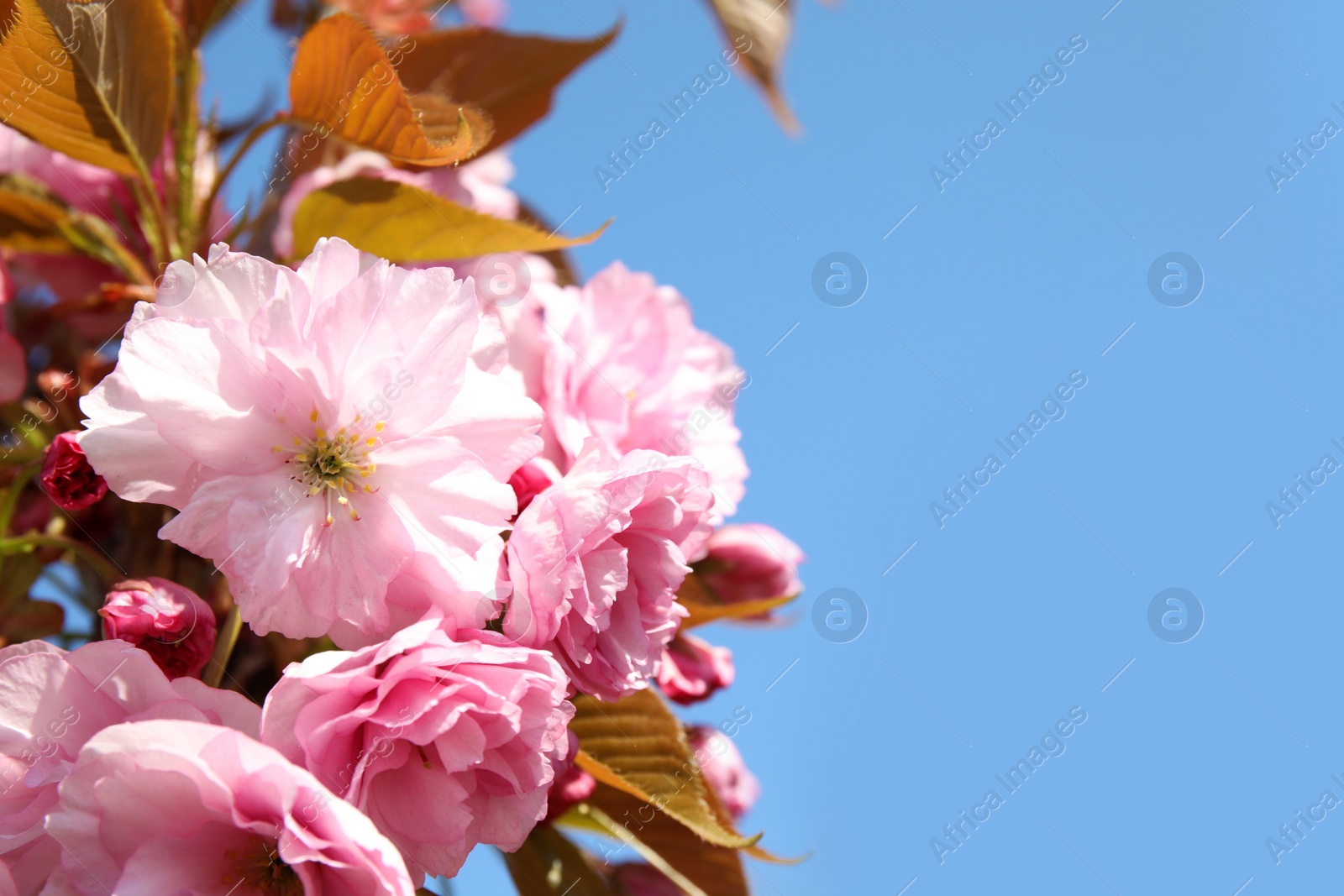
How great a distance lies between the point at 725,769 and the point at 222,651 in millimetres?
671

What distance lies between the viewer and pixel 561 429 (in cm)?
81

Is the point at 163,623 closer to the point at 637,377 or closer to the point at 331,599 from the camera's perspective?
the point at 331,599

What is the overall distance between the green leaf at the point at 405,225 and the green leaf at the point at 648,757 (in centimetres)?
41

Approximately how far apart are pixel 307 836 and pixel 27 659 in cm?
25

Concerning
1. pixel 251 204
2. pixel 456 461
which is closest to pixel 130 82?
pixel 251 204

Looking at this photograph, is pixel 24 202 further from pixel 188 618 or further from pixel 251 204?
pixel 188 618

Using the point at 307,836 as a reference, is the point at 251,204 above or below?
above

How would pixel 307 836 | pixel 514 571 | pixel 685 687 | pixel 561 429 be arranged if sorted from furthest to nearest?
pixel 685 687, pixel 561 429, pixel 514 571, pixel 307 836

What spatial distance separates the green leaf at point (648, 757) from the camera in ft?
2.68

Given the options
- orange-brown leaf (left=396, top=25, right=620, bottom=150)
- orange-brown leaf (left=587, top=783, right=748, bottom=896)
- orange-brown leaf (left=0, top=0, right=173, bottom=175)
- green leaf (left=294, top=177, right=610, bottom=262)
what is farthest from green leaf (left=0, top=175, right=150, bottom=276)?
orange-brown leaf (left=587, top=783, right=748, bottom=896)

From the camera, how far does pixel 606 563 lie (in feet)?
2.26

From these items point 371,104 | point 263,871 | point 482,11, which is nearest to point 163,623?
point 263,871

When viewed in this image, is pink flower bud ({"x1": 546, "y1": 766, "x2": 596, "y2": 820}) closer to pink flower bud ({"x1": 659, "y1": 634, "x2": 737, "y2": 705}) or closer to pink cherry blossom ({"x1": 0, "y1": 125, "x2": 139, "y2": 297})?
pink flower bud ({"x1": 659, "y1": 634, "x2": 737, "y2": 705})

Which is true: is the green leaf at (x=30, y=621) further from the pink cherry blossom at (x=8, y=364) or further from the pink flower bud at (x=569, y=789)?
the pink flower bud at (x=569, y=789)
